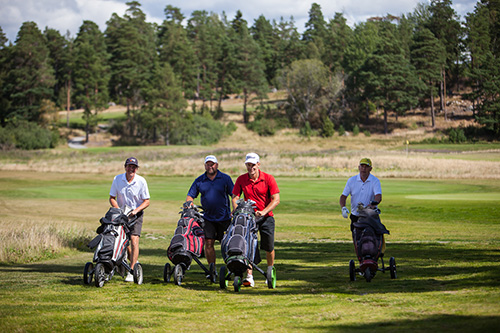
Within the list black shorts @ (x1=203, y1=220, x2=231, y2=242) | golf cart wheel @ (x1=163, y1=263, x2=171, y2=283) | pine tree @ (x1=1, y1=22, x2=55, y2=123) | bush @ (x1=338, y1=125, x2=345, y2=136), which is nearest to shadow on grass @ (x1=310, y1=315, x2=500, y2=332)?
black shorts @ (x1=203, y1=220, x2=231, y2=242)

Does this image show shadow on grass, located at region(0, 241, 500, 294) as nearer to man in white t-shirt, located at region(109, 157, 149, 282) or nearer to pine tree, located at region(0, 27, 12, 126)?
man in white t-shirt, located at region(109, 157, 149, 282)

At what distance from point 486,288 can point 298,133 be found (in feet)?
312

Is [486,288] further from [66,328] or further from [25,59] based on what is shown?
[25,59]

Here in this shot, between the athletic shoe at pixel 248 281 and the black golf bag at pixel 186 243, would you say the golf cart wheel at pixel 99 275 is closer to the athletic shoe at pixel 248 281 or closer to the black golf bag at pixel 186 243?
the black golf bag at pixel 186 243

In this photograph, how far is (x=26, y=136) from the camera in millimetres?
85250

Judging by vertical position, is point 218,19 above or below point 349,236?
above

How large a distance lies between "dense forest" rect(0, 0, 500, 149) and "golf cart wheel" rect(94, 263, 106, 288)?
68.2m

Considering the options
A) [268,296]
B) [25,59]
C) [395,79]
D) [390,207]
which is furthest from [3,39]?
[268,296]

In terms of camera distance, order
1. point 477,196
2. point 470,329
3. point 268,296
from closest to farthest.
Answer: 1. point 470,329
2. point 268,296
3. point 477,196

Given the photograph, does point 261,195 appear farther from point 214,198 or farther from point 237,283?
point 237,283

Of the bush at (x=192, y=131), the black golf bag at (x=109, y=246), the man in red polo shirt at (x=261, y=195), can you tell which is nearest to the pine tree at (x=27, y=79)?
the bush at (x=192, y=131)

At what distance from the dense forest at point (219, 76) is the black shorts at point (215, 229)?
66.6m

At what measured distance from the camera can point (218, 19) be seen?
167625mm

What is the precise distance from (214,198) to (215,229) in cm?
54
